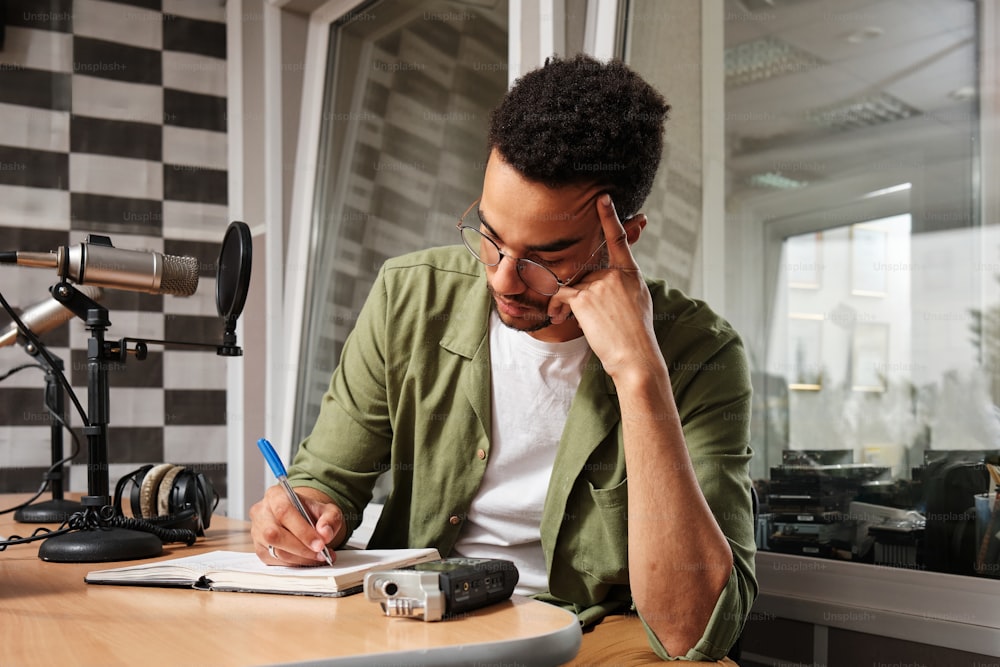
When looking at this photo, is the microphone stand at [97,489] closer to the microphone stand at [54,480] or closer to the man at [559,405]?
the man at [559,405]

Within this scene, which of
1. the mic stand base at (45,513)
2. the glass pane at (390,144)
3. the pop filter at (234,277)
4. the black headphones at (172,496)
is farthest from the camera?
the glass pane at (390,144)

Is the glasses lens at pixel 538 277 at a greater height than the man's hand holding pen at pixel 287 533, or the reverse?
the glasses lens at pixel 538 277

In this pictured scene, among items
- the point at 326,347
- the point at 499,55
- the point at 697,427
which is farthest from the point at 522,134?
the point at 326,347

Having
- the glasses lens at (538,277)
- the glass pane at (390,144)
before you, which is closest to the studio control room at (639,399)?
the glasses lens at (538,277)

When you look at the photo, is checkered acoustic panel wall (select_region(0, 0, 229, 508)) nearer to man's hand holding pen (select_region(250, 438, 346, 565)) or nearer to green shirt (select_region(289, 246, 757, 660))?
green shirt (select_region(289, 246, 757, 660))

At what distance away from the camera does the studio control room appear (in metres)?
1.03

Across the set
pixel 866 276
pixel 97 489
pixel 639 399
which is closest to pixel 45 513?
pixel 97 489

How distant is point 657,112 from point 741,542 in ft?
2.24

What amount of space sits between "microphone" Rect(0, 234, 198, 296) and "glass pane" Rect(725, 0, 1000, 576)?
1086 millimetres

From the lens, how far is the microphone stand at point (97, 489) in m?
1.30

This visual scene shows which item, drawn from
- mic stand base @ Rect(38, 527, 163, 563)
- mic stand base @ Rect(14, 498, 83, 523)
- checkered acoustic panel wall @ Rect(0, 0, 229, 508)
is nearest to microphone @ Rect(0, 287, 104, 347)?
mic stand base @ Rect(14, 498, 83, 523)

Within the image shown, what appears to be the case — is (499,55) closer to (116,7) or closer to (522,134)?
(522,134)

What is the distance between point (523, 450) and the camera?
4.66ft

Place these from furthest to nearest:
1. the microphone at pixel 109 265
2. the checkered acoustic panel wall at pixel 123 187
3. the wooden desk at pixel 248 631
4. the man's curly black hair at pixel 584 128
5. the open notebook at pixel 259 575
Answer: the checkered acoustic panel wall at pixel 123 187 < the microphone at pixel 109 265 < the man's curly black hair at pixel 584 128 < the open notebook at pixel 259 575 < the wooden desk at pixel 248 631
